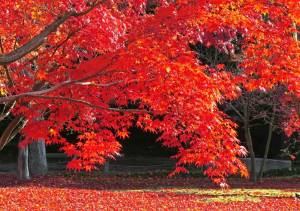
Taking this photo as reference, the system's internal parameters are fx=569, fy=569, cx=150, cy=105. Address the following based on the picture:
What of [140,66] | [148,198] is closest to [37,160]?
[148,198]

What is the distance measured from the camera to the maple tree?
9.95m

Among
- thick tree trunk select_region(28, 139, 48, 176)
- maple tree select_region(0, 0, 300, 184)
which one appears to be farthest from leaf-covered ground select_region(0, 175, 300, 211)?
maple tree select_region(0, 0, 300, 184)

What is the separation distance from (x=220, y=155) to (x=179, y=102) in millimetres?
1198

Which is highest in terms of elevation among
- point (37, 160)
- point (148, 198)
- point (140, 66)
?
point (140, 66)

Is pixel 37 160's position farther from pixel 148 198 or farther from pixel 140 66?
pixel 140 66

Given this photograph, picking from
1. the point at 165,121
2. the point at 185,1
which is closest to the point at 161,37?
the point at 185,1

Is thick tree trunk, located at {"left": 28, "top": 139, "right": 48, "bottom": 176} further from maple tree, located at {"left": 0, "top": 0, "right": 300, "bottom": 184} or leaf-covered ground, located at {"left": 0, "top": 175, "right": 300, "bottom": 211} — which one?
maple tree, located at {"left": 0, "top": 0, "right": 300, "bottom": 184}

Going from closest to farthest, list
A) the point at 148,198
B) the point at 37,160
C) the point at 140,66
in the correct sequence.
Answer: the point at 140,66 < the point at 148,198 < the point at 37,160

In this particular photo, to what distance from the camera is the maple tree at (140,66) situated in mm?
9953

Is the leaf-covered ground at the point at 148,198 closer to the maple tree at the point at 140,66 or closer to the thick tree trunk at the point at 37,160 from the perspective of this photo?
the thick tree trunk at the point at 37,160

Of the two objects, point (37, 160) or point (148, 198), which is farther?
point (37, 160)

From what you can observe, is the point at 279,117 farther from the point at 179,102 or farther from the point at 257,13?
the point at 179,102

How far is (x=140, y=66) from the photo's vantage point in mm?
10031

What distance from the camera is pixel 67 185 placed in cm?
2339
